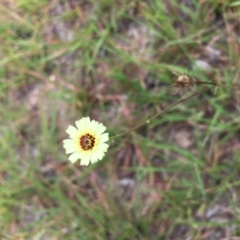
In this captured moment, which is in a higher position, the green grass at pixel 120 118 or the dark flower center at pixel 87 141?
the green grass at pixel 120 118

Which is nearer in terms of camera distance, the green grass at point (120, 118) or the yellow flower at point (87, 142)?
the yellow flower at point (87, 142)

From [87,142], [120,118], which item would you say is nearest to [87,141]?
[87,142]

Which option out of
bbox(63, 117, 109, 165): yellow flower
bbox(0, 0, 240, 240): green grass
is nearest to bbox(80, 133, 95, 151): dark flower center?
bbox(63, 117, 109, 165): yellow flower

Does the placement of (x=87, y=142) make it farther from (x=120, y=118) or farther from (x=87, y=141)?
(x=120, y=118)

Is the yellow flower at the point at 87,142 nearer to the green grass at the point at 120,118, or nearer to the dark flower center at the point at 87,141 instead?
the dark flower center at the point at 87,141

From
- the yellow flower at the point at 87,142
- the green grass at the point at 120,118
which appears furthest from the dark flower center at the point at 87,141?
the green grass at the point at 120,118

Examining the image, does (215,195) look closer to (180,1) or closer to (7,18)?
(180,1)
